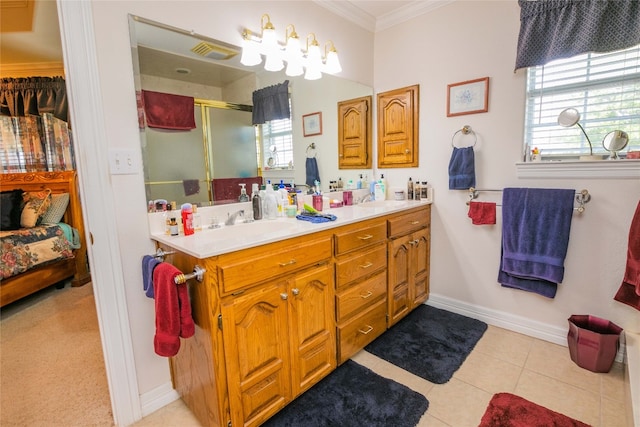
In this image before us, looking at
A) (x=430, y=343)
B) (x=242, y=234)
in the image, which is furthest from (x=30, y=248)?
(x=430, y=343)

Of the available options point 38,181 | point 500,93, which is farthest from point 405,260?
point 38,181

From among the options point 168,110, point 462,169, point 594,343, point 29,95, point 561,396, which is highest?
point 29,95

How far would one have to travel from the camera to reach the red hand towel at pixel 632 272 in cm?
158

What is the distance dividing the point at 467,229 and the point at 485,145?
644 millimetres

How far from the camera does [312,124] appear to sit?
2.39m

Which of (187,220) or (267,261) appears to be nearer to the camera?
(267,261)

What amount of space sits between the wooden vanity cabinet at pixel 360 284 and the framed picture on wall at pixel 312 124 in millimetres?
946

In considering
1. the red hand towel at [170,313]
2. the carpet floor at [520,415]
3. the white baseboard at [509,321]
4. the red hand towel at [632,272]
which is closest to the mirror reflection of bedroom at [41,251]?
the red hand towel at [170,313]

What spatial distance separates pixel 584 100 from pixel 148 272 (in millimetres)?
2646

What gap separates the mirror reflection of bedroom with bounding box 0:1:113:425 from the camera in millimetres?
1724

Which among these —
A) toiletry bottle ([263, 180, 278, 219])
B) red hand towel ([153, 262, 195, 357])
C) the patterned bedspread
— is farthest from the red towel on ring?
the patterned bedspread

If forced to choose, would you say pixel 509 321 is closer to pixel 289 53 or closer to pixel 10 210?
Result: pixel 289 53

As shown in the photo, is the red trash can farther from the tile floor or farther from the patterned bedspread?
the patterned bedspread

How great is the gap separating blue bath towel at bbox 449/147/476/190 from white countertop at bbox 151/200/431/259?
1.49ft
